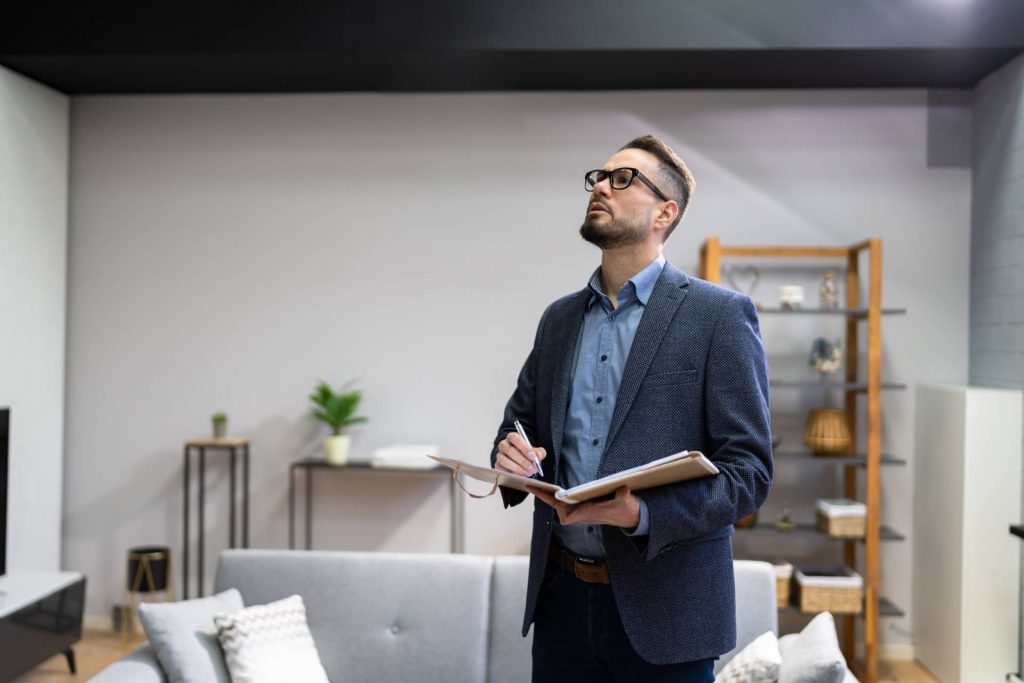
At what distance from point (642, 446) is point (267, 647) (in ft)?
5.19

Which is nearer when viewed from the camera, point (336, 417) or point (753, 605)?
point (753, 605)

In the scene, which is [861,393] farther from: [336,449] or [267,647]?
[267,647]

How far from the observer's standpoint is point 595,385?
177 centimetres

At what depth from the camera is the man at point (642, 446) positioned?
1.58 m

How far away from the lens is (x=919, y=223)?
455 cm

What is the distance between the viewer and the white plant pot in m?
4.46

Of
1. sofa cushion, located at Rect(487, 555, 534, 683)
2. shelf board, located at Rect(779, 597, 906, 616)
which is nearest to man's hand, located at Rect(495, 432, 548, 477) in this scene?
sofa cushion, located at Rect(487, 555, 534, 683)

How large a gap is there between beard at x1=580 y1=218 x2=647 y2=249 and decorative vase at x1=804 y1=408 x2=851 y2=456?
9.01 ft

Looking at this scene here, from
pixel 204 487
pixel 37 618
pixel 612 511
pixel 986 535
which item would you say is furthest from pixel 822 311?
pixel 37 618

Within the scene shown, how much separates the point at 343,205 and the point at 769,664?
314 cm

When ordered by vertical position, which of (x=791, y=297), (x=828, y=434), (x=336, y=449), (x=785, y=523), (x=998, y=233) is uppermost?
(x=998, y=233)

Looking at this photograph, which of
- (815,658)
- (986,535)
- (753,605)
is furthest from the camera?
(986,535)

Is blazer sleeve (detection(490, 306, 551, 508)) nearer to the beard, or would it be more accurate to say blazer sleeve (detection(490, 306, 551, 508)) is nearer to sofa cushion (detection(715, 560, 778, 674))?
the beard

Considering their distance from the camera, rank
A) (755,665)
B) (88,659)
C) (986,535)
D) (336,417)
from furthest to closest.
→ (336,417)
(88,659)
(986,535)
(755,665)
